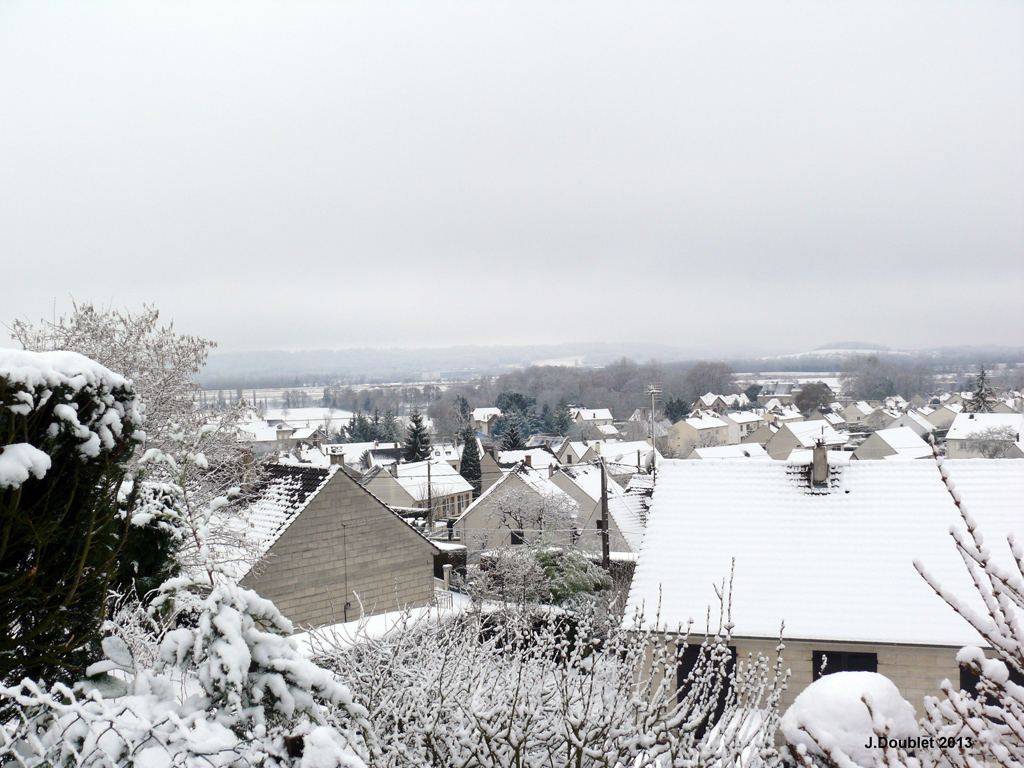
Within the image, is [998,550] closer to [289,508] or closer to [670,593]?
[670,593]

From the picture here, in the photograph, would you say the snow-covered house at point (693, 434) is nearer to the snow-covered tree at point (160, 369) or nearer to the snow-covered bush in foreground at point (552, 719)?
the snow-covered tree at point (160, 369)

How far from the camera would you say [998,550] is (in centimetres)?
1068

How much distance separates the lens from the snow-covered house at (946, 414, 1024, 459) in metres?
46.6

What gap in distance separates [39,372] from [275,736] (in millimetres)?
1975

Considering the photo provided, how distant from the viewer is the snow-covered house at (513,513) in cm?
2961

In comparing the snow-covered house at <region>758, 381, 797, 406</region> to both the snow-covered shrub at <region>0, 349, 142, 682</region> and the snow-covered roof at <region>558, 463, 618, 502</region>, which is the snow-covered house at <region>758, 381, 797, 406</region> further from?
the snow-covered shrub at <region>0, 349, 142, 682</region>

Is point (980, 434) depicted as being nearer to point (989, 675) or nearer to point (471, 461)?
point (471, 461)

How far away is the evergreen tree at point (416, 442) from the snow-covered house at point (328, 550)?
4268cm

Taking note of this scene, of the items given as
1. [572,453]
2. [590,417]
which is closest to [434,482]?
[572,453]

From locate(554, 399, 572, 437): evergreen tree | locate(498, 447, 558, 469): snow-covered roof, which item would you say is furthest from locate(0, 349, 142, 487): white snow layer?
locate(554, 399, 572, 437): evergreen tree

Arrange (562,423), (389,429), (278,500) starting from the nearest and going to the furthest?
(278,500)
(389,429)
(562,423)

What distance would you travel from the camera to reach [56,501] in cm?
320

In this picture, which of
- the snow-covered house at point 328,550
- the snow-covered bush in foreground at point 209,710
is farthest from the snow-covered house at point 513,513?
the snow-covered bush in foreground at point 209,710

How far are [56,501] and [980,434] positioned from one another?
5786cm
